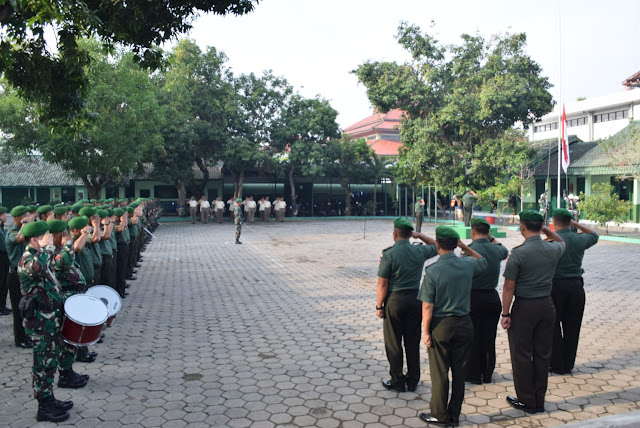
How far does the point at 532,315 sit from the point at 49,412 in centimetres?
437

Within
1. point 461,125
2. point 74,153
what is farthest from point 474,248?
point 461,125

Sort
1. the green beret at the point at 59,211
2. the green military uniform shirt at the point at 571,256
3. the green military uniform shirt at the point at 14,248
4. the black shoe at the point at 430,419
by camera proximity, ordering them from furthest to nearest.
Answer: the green beret at the point at 59,211 → the green military uniform shirt at the point at 14,248 → the green military uniform shirt at the point at 571,256 → the black shoe at the point at 430,419

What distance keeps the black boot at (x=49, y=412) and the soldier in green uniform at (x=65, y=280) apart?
1.78 feet

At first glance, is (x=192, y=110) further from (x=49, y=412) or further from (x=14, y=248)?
(x=49, y=412)

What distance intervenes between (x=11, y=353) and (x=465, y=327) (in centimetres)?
548

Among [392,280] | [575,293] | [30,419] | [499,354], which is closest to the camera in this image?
[30,419]

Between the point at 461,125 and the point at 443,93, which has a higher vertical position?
the point at 443,93

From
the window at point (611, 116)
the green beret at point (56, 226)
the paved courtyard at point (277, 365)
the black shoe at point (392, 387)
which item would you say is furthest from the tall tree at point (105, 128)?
the window at point (611, 116)

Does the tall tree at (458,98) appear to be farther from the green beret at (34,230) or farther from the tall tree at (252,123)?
the green beret at (34,230)

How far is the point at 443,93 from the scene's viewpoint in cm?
2789

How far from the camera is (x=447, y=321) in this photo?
421cm

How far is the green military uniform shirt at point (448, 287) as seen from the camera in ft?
13.8

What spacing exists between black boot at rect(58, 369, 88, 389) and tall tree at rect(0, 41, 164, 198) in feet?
54.9

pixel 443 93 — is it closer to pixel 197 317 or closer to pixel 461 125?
pixel 461 125
